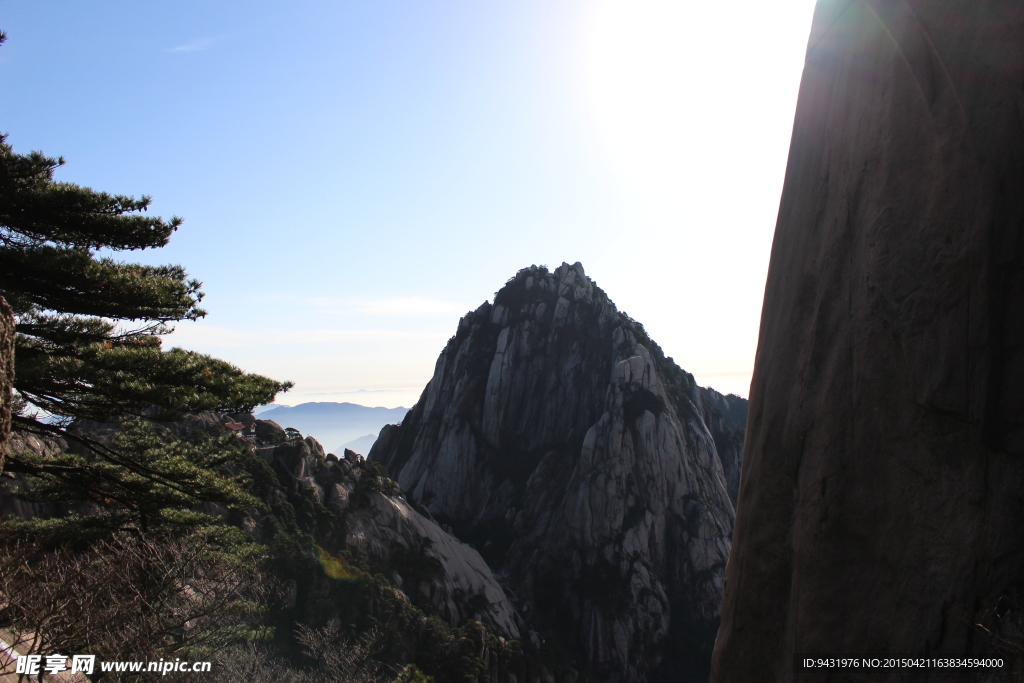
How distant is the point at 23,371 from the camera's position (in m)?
8.47

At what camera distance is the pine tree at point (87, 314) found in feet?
28.3

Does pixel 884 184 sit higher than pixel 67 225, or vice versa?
pixel 884 184

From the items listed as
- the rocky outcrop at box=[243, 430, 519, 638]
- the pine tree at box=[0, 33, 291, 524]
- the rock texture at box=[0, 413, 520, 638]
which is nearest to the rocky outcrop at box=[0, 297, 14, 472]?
the pine tree at box=[0, 33, 291, 524]

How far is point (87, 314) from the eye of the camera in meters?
10.0

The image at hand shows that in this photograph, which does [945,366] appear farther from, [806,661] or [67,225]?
[67,225]

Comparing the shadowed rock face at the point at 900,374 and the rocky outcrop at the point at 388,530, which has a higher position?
the shadowed rock face at the point at 900,374

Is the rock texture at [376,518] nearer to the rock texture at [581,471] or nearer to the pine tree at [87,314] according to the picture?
the rock texture at [581,471]

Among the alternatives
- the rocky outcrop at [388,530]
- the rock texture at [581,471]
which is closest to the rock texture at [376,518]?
the rocky outcrop at [388,530]

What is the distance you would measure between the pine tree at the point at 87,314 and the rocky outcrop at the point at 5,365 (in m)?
2.73

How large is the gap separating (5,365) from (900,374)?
406 inches

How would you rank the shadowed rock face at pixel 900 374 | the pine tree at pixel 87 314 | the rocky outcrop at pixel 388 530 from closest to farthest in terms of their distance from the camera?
the shadowed rock face at pixel 900 374, the pine tree at pixel 87 314, the rocky outcrop at pixel 388 530

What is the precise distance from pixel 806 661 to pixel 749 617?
1018mm

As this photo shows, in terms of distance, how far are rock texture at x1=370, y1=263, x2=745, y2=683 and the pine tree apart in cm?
5247

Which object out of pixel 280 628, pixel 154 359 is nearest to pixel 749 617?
pixel 154 359
